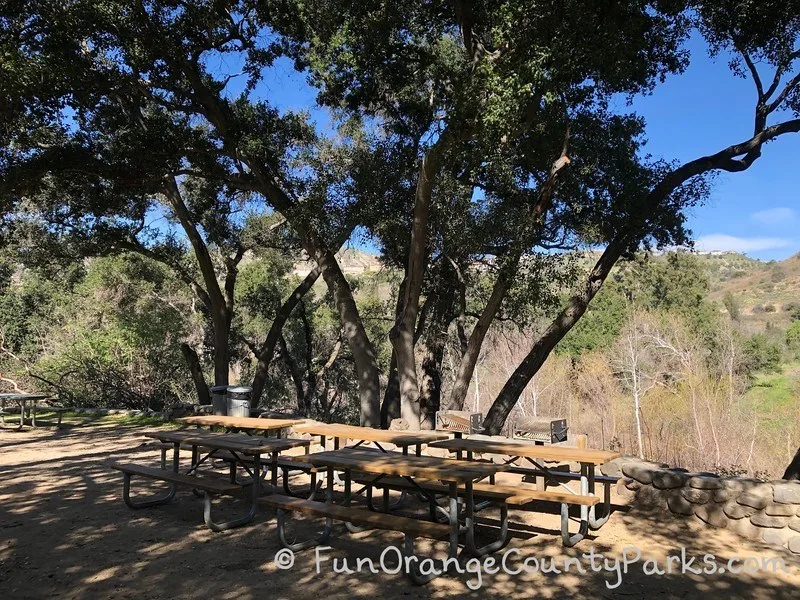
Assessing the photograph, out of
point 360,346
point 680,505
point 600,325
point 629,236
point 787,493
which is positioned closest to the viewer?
point 787,493

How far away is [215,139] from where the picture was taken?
1146 centimetres

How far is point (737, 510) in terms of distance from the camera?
14.3 ft

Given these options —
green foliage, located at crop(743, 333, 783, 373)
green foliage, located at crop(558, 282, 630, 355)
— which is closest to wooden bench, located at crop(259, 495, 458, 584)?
green foliage, located at crop(558, 282, 630, 355)

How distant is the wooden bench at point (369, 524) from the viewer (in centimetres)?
338

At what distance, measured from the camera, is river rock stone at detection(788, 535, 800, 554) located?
4.03 metres

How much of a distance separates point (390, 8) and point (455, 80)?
1203 mm

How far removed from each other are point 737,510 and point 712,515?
19 centimetres

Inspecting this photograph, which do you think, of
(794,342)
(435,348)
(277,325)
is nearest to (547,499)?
(435,348)

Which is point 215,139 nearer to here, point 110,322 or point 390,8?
point 390,8

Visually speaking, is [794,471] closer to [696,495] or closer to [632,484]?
[696,495]

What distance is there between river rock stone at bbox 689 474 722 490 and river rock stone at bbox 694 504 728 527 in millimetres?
130

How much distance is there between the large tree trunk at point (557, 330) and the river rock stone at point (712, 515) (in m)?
3.78

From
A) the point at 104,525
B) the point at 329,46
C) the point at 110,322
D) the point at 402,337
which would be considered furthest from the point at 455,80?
the point at 110,322

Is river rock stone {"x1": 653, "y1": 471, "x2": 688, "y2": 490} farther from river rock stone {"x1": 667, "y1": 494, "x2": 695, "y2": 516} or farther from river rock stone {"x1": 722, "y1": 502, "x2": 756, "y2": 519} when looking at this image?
river rock stone {"x1": 722, "y1": 502, "x2": 756, "y2": 519}
